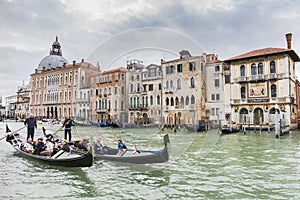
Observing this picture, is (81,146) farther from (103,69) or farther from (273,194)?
(273,194)

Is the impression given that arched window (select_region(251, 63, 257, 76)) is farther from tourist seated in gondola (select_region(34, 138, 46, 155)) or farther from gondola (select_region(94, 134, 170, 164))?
tourist seated in gondola (select_region(34, 138, 46, 155))

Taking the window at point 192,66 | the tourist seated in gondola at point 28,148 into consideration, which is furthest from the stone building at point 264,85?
the tourist seated in gondola at point 28,148

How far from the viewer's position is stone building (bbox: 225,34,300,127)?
1759 cm

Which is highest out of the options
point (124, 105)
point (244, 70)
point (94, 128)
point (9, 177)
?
point (244, 70)

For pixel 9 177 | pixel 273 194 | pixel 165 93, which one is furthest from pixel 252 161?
pixel 9 177

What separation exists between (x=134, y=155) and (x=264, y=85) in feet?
51.7

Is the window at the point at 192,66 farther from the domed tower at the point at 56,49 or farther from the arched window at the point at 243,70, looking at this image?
the domed tower at the point at 56,49

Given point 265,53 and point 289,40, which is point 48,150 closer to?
point 265,53

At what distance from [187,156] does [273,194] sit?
3.68 m

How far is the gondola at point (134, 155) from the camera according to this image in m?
5.59

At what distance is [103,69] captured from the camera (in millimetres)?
4395

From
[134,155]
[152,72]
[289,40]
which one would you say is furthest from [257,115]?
[152,72]

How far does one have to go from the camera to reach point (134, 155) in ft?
19.2

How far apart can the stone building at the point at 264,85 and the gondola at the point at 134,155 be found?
43.7 feet
